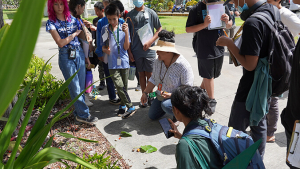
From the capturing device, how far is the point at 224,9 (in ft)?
11.6

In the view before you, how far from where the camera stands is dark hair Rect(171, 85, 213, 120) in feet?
6.44

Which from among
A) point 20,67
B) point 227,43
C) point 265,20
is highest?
point 20,67

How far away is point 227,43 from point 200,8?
60.0 inches

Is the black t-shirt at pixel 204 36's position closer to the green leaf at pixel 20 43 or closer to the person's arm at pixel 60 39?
the person's arm at pixel 60 39

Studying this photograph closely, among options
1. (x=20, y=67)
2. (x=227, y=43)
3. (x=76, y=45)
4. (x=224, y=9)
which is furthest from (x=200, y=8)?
(x=20, y=67)

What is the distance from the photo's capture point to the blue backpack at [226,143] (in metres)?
1.77

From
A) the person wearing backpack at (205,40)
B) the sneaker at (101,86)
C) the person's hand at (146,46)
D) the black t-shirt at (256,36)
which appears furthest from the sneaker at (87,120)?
the black t-shirt at (256,36)

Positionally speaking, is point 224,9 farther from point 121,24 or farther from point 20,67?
point 20,67

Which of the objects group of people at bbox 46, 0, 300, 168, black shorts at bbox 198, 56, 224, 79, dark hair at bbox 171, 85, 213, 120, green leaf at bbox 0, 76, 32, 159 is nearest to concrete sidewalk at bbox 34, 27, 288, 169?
group of people at bbox 46, 0, 300, 168

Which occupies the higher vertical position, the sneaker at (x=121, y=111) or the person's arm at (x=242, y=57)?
the person's arm at (x=242, y=57)

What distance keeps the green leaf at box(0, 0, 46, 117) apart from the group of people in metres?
1.41

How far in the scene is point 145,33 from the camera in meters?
4.29

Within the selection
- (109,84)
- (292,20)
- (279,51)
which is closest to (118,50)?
(109,84)

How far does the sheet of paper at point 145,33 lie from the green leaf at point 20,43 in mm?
3717
